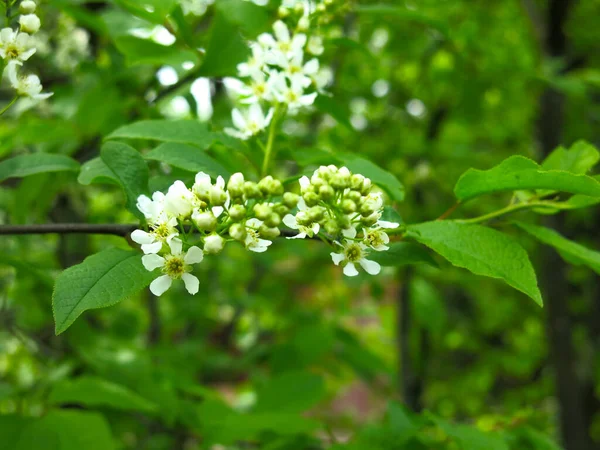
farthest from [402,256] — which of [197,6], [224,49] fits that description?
[197,6]

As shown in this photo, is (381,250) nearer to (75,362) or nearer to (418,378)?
(75,362)

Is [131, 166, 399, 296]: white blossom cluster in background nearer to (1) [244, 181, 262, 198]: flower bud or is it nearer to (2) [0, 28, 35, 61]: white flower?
(1) [244, 181, 262, 198]: flower bud

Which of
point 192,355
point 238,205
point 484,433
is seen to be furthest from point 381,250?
point 192,355

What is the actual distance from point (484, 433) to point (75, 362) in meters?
1.54

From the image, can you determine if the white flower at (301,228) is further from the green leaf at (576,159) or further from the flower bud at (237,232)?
the green leaf at (576,159)

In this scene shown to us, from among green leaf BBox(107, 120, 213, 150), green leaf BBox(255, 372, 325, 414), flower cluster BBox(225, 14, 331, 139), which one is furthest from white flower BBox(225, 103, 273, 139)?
green leaf BBox(255, 372, 325, 414)

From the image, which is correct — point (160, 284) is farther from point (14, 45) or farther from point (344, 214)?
point (14, 45)

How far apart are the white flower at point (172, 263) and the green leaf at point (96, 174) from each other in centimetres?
24

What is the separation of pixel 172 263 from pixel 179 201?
4.6 inches

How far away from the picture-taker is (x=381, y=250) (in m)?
1.22

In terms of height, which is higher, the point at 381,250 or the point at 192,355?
the point at 381,250

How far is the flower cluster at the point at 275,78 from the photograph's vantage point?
4.92 feet

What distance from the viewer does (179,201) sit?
1.10 m

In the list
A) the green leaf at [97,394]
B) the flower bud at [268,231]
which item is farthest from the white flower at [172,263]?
the green leaf at [97,394]
